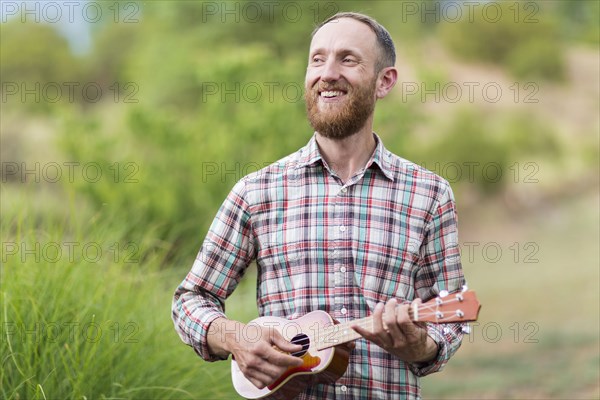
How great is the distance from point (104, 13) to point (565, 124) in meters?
15.5

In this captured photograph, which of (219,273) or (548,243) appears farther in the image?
(548,243)

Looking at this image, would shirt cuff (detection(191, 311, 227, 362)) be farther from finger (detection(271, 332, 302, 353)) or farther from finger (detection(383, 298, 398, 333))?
finger (detection(383, 298, 398, 333))

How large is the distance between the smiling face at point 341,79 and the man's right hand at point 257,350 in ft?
1.93

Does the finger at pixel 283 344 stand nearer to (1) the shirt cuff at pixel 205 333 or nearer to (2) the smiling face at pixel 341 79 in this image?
(1) the shirt cuff at pixel 205 333

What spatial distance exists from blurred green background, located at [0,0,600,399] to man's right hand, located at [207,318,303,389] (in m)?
1.11

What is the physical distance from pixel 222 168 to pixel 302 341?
19.9 feet

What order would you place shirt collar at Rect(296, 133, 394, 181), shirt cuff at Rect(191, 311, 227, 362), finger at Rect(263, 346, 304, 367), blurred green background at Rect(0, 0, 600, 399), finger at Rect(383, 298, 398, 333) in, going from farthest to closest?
blurred green background at Rect(0, 0, 600, 399) → shirt collar at Rect(296, 133, 394, 181) → shirt cuff at Rect(191, 311, 227, 362) → finger at Rect(263, 346, 304, 367) → finger at Rect(383, 298, 398, 333)

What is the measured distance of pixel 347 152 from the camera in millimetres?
2396

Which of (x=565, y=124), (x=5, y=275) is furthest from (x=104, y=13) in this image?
(x=5, y=275)

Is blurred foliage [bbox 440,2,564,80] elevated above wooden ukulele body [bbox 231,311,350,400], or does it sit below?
above

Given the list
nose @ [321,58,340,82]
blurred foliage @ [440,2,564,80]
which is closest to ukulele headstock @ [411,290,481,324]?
nose @ [321,58,340,82]

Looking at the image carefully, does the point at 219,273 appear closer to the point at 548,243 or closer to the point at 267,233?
the point at 267,233

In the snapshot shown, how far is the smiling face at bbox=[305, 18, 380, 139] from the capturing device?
7.56ft

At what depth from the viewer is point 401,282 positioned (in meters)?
2.31
